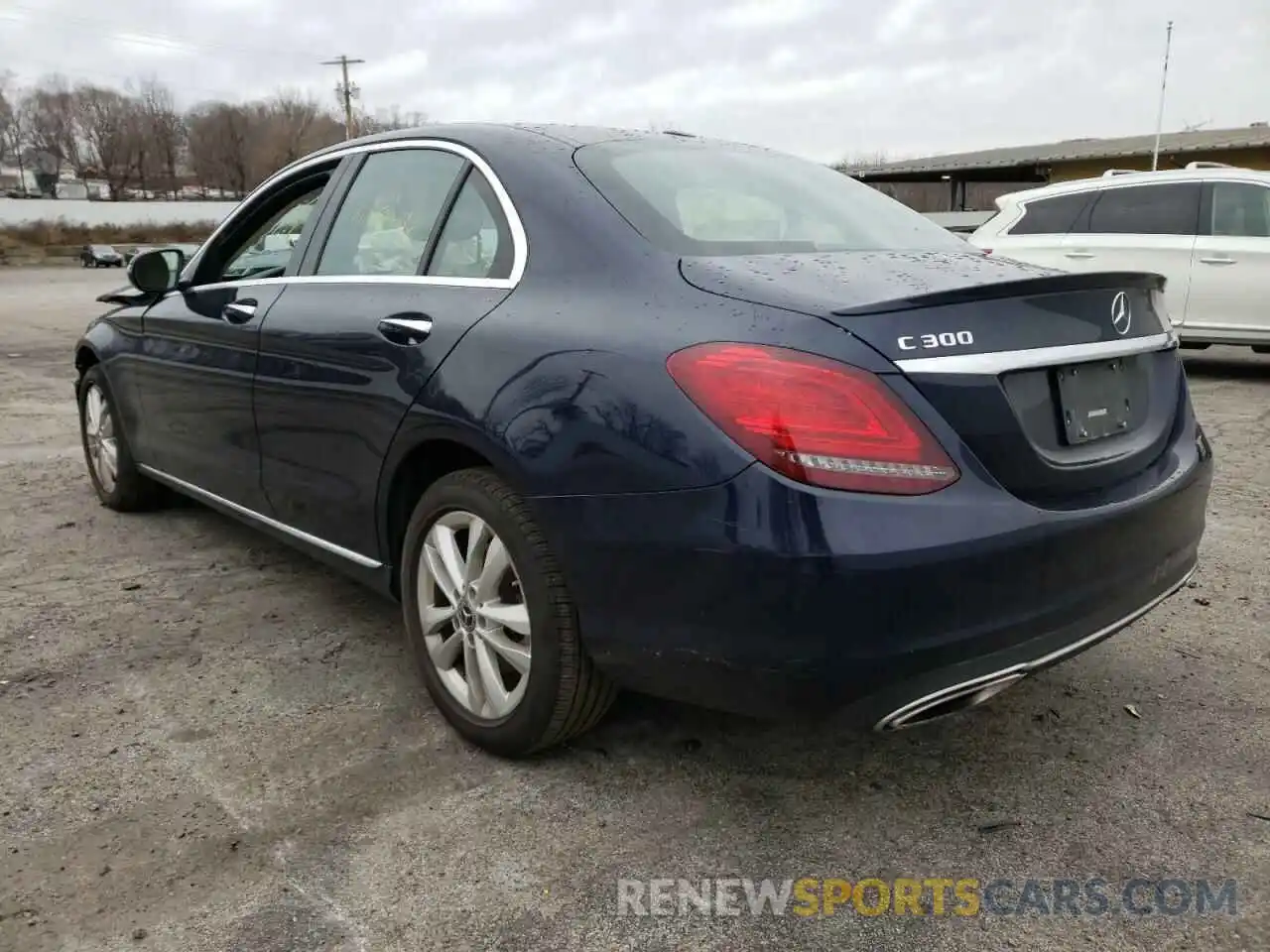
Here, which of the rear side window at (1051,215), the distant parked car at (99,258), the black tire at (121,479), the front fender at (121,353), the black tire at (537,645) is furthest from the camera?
the distant parked car at (99,258)

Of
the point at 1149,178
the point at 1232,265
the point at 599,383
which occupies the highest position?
the point at 1149,178

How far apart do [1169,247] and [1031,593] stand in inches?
308

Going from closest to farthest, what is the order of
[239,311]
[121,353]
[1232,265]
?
1. [239,311]
2. [121,353]
3. [1232,265]

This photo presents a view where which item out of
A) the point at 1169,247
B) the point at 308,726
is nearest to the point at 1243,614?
the point at 308,726

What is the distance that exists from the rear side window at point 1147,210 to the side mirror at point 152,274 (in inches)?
297

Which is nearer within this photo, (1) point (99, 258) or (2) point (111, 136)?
(1) point (99, 258)

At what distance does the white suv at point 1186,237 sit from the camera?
844cm

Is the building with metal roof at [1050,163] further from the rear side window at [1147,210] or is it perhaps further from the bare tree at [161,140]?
the bare tree at [161,140]

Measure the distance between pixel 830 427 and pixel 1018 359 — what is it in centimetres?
44

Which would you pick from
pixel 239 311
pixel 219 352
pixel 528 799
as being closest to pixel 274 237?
pixel 239 311

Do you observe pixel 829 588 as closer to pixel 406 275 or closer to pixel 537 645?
pixel 537 645

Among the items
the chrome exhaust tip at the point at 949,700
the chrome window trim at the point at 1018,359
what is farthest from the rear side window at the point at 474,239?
the chrome exhaust tip at the point at 949,700

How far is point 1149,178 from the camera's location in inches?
350

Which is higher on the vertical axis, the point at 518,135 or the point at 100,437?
the point at 518,135
